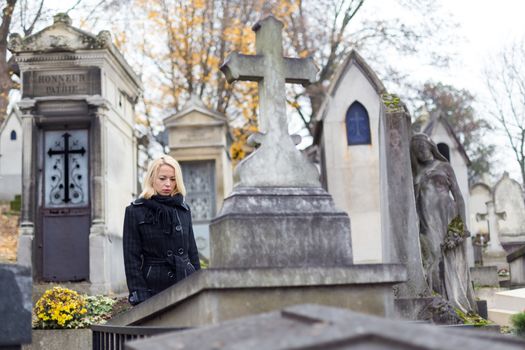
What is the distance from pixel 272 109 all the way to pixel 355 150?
11.8 meters

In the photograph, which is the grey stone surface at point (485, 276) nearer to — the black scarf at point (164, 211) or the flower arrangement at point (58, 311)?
the flower arrangement at point (58, 311)

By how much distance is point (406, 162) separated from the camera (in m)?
8.67

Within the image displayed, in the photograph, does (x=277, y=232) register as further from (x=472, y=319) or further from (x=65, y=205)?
(x=65, y=205)

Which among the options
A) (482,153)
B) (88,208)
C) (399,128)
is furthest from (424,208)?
(482,153)

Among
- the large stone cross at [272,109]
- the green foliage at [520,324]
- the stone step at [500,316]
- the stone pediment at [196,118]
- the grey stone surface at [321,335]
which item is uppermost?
the stone pediment at [196,118]

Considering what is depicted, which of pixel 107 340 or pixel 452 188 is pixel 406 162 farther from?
pixel 107 340

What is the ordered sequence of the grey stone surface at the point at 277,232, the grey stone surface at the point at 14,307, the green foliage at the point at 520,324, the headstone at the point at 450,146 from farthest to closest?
the headstone at the point at 450,146 < the green foliage at the point at 520,324 < the grey stone surface at the point at 277,232 < the grey stone surface at the point at 14,307

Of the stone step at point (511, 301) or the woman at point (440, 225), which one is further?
the stone step at point (511, 301)

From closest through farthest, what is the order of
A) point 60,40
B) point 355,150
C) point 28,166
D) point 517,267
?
1. point 28,166
2. point 60,40
3. point 517,267
4. point 355,150

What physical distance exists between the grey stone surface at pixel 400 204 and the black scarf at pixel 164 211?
367 centimetres

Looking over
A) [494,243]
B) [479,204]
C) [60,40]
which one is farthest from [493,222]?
[60,40]

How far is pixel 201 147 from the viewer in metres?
19.2

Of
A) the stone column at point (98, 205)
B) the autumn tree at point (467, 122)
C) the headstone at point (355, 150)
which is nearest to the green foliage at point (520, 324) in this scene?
the stone column at point (98, 205)

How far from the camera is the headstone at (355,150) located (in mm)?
16094
